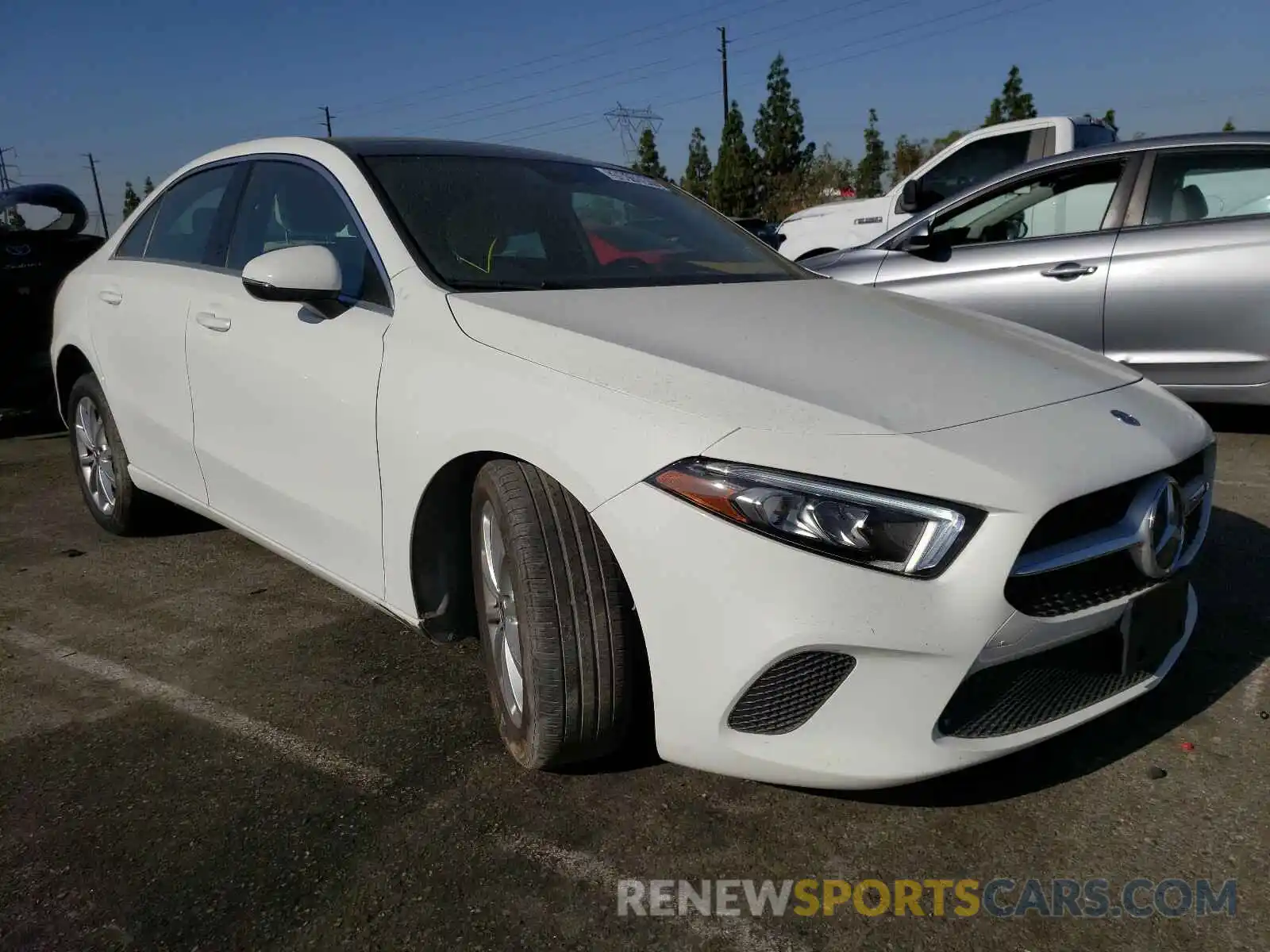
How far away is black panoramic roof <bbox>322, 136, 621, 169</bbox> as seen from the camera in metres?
3.06

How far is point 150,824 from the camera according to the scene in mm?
2168

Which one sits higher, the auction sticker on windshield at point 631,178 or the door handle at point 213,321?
the auction sticker on windshield at point 631,178

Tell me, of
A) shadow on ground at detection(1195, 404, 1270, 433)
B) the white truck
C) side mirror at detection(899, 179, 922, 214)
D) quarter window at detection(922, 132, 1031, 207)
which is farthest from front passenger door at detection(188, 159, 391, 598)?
quarter window at detection(922, 132, 1031, 207)

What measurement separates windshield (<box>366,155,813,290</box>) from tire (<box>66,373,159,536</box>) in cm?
173

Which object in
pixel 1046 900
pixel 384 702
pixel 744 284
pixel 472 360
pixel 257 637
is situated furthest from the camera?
pixel 257 637

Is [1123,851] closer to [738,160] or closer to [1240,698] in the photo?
[1240,698]

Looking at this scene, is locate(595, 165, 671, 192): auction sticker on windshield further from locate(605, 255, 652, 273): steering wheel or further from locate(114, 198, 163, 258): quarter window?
locate(114, 198, 163, 258): quarter window

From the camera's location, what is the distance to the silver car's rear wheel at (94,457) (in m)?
4.09

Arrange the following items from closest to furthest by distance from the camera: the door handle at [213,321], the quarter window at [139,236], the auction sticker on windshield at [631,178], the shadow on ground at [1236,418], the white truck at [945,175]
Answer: the door handle at [213,321], the auction sticker on windshield at [631,178], the quarter window at [139,236], the shadow on ground at [1236,418], the white truck at [945,175]

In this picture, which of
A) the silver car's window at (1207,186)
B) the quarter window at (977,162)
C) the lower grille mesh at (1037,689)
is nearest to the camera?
the lower grille mesh at (1037,689)

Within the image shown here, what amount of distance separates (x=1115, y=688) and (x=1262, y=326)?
3416mm

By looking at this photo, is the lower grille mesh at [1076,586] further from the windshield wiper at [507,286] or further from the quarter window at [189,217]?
the quarter window at [189,217]

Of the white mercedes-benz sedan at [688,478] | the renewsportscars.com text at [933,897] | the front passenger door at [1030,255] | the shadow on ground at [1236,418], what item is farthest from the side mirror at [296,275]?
the shadow on ground at [1236,418]

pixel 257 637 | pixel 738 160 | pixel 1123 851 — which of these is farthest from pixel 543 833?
pixel 738 160
